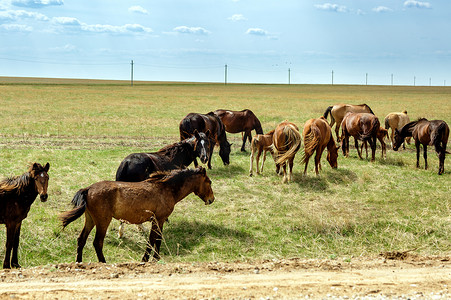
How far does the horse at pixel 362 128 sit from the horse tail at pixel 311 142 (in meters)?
3.72

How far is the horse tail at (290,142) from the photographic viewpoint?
1273 centimetres

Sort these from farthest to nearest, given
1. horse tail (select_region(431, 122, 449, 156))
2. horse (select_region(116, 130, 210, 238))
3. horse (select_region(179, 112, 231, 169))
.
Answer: horse (select_region(179, 112, 231, 169)), horse tail (select_region(431, 122, 449, 156)), horse (select_region(116, 130, 210, 238))

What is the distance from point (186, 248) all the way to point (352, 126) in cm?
1109

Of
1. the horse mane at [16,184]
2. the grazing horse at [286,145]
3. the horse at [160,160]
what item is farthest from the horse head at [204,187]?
the grazing horse at [286,145]

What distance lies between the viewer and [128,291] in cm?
551

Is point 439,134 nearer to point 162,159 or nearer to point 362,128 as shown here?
point 362,128

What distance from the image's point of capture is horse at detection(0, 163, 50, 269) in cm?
680

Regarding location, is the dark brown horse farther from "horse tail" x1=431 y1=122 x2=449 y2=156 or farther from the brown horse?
"horse tail" x1=431 y1=122 x2=449 y2=156

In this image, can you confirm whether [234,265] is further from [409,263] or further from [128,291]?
[409,263]

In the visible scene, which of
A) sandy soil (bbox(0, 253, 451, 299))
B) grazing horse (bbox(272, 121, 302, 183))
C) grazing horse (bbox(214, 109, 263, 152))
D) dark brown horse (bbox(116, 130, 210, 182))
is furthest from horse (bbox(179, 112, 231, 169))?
sandy soil (bbox(0, 253, 451, 299))

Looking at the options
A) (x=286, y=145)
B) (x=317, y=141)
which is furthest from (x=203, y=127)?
(x=317, y=141)

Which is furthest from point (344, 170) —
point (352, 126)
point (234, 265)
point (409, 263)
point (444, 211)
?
point (234, 265)

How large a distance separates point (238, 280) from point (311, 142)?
8.29 meters

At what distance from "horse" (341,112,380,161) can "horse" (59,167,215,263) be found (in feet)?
33.8
